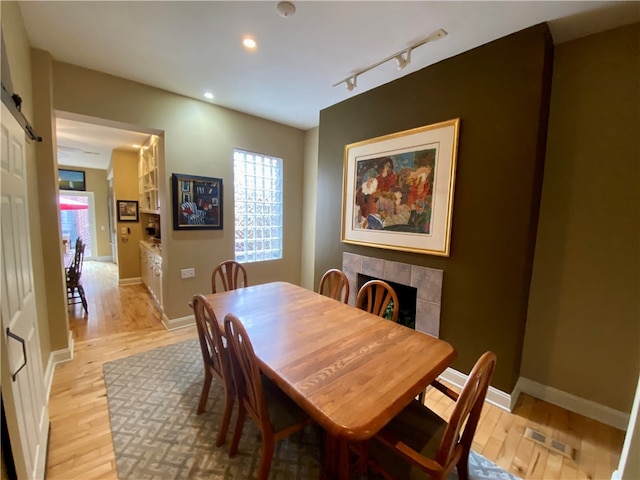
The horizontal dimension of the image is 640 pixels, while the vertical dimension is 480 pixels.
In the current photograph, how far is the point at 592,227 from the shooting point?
1.86m

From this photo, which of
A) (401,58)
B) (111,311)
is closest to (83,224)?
(111,311)

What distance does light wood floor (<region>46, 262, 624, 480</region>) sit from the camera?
4.95 feet

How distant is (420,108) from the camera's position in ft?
7.71

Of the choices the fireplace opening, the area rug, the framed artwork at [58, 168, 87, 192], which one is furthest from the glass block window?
the framed artwork at [58, 168, 87, 192]

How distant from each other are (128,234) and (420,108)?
5634 mm

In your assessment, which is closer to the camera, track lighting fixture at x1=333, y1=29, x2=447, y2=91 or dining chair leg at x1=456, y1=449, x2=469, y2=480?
dining chair leg at x1=456, y1=449, x2=469, y2=480

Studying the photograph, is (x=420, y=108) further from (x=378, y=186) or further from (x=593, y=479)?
(x=593, y=479)

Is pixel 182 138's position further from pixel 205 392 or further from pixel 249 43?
pixel 205 392

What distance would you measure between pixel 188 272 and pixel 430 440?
300 centimetres

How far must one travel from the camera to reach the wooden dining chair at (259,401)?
119cm

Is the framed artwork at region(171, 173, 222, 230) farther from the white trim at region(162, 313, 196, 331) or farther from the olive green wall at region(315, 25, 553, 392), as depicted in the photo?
the olive green wall at region(315, 25, 553, 392)

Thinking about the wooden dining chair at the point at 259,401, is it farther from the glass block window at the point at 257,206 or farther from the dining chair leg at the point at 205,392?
the glass block window at the point at 257,206

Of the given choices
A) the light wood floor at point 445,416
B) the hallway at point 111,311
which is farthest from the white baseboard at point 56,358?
the hallway at point 111,311

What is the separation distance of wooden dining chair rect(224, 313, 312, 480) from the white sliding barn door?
32.7 inches
